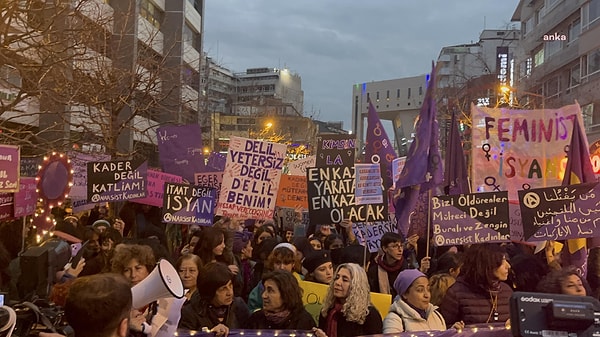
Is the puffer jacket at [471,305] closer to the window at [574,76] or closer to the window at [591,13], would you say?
the window at [591,13]

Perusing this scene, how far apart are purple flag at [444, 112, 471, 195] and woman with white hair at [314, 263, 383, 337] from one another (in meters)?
5.20

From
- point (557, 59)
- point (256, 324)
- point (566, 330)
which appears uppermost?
point (557, 59)

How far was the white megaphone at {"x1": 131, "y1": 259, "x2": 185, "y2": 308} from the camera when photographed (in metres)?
3.16

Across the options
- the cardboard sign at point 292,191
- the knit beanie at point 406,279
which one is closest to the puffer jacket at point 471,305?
the knit beanie at point 406,279

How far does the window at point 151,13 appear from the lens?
119 feet

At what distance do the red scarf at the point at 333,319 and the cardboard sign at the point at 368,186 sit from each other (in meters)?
3.08

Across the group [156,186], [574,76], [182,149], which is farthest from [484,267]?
[574,76]

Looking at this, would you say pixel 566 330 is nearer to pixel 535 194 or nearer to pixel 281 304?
pixel 281 304

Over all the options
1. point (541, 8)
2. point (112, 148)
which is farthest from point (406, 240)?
point (541, 8)

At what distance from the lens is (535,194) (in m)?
6.58

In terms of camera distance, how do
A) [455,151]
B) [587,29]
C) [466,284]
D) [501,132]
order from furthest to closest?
1. [587,29]
2. [455,151]
3. [501,132]
4. [466,284]

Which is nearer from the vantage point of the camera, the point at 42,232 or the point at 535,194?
the point at 535,194

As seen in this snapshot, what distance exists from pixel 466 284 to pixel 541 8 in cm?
4258


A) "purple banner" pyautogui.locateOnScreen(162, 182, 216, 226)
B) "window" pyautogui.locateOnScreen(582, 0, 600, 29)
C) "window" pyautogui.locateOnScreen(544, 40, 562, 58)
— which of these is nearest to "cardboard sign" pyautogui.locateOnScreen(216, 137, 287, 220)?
"purple banner" pyautogui.locateOnScreen(162, 182, 216, 226)
